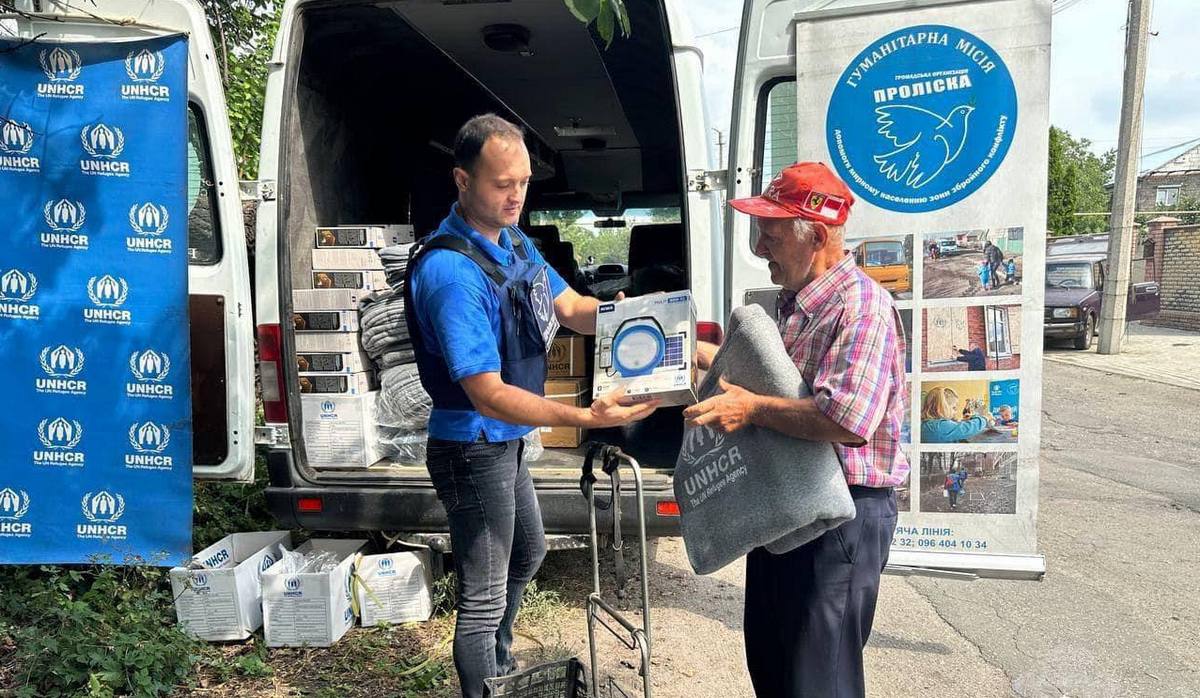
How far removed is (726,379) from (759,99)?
162 cm

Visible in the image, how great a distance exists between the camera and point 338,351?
3863mm

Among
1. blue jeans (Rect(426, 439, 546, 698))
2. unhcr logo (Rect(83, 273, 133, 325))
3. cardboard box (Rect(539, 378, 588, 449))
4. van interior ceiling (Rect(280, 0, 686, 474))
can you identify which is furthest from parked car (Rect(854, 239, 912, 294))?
unhcr logo (Rect(83, 273, 133, 325))

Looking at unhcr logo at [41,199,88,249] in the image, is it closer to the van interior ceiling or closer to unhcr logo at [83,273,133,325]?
unhcr logo at [83,273,133,325]

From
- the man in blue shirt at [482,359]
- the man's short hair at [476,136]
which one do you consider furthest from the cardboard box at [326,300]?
the man's short hair at [476,136]

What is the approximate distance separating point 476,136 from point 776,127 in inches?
Answer: 56.5

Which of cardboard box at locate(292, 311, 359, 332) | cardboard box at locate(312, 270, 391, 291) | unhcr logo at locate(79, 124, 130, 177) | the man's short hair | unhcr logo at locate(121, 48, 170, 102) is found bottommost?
cardboard box at locate(292, 311, 359, 332)

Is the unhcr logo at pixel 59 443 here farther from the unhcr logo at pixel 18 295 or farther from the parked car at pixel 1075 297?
the parked car at pixel 1075 297

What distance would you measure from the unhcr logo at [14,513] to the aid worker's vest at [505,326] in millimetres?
2130

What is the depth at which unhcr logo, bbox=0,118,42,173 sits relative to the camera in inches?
123

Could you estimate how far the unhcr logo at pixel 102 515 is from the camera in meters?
3.32

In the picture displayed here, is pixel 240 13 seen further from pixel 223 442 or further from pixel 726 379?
pixel 726 379

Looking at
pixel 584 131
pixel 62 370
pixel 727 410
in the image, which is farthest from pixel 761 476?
pixel 584 131

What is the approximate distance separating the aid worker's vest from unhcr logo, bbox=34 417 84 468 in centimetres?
186

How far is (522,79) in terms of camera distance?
18.9 feet
